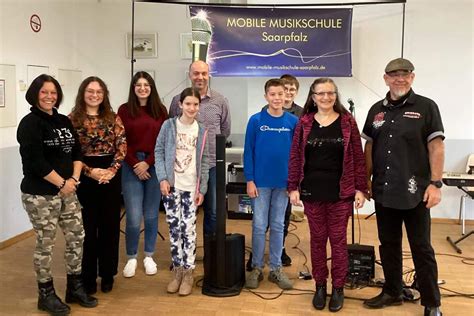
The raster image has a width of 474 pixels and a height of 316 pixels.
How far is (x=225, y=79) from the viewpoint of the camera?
557 centimetres

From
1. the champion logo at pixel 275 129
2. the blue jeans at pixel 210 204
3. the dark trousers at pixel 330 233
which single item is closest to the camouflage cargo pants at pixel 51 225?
the blue jeans at pixel 210 204

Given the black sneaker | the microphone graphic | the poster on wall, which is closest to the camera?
the black sneaker

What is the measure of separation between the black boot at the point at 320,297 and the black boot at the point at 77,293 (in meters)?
1.35

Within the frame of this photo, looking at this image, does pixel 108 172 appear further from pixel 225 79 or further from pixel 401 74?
pixel 225 79

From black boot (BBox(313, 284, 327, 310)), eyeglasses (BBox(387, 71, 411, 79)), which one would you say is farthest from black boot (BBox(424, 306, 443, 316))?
eyeglasses (BBox(387, 71, 411, 79))

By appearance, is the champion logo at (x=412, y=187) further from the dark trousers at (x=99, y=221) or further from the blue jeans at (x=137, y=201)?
the dark trousers at (x=99, y=221)

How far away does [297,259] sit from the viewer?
3.63 m

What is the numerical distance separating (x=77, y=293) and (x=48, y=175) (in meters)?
0.80

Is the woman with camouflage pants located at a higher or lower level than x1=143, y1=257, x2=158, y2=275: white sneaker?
higher

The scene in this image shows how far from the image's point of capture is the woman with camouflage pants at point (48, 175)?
2.40 m

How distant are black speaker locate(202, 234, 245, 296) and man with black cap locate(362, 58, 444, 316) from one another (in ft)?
3.09

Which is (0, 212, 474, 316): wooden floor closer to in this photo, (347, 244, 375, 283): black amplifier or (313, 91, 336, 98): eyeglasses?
(347, 244, 375, 283): black amplifier

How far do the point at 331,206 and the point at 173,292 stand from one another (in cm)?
120

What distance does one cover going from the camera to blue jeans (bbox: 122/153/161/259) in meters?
3.03
